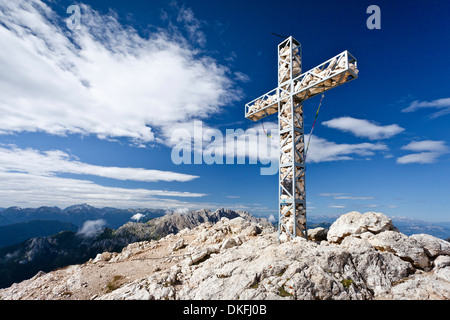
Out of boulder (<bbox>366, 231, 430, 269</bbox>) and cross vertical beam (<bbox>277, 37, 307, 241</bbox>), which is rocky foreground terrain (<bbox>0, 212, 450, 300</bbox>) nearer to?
boulder (<bbox>366, 231, 430, 269</bbox>)

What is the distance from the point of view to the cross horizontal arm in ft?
37.7

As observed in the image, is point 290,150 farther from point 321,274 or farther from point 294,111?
point 321,274

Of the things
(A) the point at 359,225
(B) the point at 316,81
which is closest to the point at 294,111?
(B) the point at 316,81

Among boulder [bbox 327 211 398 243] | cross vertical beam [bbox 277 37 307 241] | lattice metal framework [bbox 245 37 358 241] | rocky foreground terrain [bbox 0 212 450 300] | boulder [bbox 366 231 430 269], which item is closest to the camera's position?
rocky foreground terrain [bbox 0 212 450 300]

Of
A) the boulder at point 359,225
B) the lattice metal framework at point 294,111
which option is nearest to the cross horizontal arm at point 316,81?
the lattice metal framework at point 294,111

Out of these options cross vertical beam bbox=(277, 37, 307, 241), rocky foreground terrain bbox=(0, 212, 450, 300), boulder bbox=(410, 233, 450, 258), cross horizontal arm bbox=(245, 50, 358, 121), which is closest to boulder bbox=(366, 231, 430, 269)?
rocky foreground terrain bbox=(0, 212, 450, 300)

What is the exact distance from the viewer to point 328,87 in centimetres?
1285

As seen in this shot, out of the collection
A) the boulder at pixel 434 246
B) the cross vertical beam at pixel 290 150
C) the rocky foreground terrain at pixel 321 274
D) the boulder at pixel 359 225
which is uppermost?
the cross vertical beam at pixel 290 150

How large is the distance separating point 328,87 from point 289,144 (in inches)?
170

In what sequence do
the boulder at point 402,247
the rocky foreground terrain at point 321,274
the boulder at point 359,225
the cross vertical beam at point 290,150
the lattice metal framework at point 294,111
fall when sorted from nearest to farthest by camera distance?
1. the rocky foreground terrain at point 321,274
2. the boulder at point 402,247
3. the boulder at point 359,225
4. the lattice metal framework at point 294,111
5. the cross vertical beam at point 290,150

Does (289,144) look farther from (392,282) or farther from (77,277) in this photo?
(77,277)

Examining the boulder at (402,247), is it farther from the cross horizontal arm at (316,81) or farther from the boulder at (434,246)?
the cross horizontal arm at (316,81)

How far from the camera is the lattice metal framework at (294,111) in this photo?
12125mm
